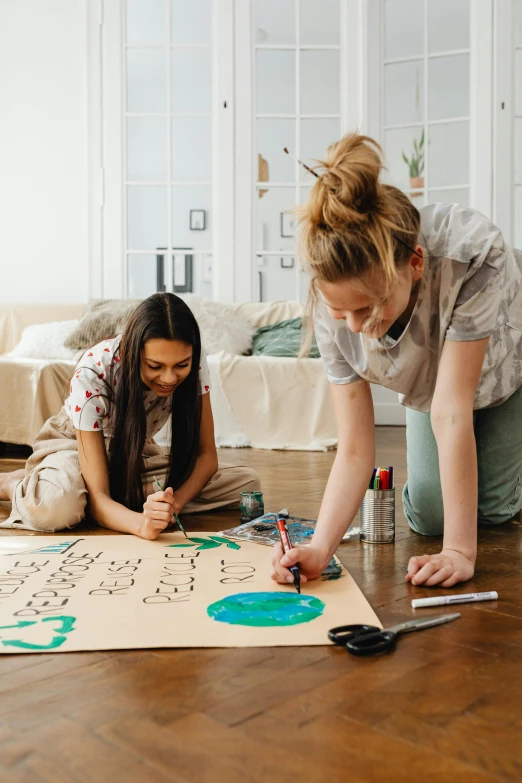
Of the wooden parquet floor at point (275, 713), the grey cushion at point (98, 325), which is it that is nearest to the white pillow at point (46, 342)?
the grey cushion at point (98, 325)

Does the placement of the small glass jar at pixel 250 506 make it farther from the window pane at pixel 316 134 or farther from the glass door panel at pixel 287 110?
the window pane at pixel 316 134

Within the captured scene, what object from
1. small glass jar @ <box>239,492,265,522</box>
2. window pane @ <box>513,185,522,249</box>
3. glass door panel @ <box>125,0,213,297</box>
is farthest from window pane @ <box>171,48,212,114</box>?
small glass jar @ <box>239,492,265,522</box>

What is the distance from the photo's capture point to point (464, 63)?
484cm

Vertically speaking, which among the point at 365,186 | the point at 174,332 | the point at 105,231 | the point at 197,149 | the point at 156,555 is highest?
the point at 197,149

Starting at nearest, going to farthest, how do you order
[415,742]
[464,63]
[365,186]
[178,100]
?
[415,742], [365,186], [464,63], [178,100]

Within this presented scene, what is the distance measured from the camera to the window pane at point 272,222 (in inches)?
201

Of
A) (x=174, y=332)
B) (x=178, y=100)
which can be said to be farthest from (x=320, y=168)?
(x=178, y=100)

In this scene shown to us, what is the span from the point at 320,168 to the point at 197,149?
162 inches

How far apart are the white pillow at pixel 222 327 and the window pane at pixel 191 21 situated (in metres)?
1.68

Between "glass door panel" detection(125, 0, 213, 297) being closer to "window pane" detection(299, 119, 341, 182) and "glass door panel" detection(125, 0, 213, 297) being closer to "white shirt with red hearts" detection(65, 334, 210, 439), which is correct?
"window pane" detection(299, 119, 341, 182)

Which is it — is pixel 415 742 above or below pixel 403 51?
below

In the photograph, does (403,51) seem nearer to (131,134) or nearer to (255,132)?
(255,132)

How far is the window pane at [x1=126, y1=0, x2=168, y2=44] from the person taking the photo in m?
5.11

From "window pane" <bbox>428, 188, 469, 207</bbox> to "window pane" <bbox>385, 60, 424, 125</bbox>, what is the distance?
447 mm
